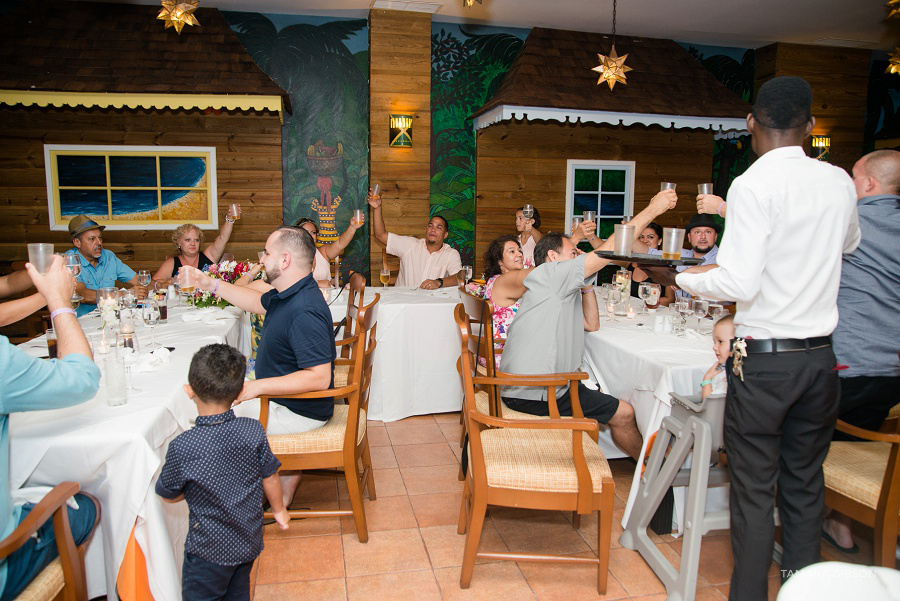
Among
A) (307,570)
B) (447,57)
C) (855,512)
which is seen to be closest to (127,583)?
(307,570)

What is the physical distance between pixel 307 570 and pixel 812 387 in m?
2.04

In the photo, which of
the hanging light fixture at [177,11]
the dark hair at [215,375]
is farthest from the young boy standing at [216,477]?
the hanging light fixture at [177,11]

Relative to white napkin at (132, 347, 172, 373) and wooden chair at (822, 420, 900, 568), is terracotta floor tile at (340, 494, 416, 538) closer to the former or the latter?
white napkin at (132, 347, 172, 373)

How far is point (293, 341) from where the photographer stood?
2494 millimetres

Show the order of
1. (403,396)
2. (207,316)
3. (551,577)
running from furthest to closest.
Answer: (403,396) < (207,316) < (551,577)

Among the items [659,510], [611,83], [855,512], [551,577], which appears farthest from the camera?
[611,83]

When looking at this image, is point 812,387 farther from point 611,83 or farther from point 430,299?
point 611,83

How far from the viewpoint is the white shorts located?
2.64 meters

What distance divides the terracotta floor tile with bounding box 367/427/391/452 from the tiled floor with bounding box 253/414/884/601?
0.50 metres

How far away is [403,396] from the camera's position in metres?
4.39

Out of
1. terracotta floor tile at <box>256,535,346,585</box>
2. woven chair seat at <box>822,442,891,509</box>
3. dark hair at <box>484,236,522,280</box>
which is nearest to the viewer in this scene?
woven chair seat at <box>822,442,891,509</box>

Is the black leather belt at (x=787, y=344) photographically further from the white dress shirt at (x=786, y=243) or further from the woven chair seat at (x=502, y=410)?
the woven chair seat at (x=502, y=410)

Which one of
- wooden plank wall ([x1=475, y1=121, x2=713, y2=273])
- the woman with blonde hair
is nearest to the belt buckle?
the woman with blonde hair

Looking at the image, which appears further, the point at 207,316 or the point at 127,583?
the point at 207,316
